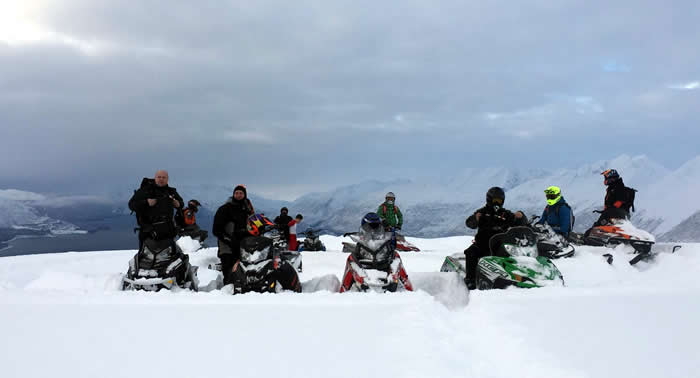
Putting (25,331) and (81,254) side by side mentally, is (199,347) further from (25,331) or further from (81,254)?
(81,254)

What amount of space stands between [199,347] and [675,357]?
3.58 meters

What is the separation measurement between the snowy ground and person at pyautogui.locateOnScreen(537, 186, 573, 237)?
4824 millimetres

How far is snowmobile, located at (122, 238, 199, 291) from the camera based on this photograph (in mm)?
5773

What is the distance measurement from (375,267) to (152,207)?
11.4 ft

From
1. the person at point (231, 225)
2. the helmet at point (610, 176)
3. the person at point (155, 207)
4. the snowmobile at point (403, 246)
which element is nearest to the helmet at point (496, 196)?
the person at point (231, 225)

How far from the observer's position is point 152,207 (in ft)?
21.3

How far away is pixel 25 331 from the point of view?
3223 millimetres

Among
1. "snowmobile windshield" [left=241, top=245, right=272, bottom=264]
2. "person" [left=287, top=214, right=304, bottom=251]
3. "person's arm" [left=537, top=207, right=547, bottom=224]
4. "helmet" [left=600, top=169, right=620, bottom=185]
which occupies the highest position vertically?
"helmet" [left=600, top=169, right=620, bottom=185]

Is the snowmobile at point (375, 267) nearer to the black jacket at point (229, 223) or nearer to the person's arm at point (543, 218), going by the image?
the black jacket at point (229, 223)

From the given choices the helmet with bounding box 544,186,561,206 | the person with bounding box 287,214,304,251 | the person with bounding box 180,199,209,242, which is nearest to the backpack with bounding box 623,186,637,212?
the helmet with bounding box 544,186,561,206

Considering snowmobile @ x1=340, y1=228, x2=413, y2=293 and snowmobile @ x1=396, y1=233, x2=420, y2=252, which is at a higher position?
snowmobile @ x1=340, y1=228, x2=413, y2=293

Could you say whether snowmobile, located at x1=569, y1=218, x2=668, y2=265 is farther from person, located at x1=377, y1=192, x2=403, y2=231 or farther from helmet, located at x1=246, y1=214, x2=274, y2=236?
Result: helmet, located at x1=246, y1=214, x2=274, y2=236

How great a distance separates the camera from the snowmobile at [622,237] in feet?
29.2

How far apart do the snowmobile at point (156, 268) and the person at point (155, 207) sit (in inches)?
10.1
